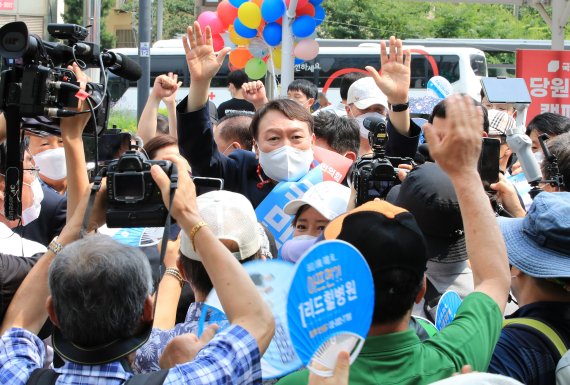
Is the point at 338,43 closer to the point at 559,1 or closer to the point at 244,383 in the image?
the point at 559,1

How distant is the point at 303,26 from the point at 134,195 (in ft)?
24.5

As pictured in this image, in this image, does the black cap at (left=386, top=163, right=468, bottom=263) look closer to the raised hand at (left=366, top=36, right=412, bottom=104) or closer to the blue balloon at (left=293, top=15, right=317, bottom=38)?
the raised hand at (left=366, top=36, right=412, bottom=104)

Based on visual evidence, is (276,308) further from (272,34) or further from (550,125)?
(272,34)

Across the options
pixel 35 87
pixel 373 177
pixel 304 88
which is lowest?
pixel 373 177

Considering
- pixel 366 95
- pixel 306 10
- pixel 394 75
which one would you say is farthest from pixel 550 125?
pixel 306 10

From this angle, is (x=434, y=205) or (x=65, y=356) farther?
(x=434, y=205)

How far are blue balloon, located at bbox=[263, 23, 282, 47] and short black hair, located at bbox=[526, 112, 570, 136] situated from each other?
3.83 meters

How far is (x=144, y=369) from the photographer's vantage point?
2436 millimetres

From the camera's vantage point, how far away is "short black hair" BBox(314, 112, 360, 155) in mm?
5090

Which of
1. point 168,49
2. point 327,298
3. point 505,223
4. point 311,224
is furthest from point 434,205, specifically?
point 168,49

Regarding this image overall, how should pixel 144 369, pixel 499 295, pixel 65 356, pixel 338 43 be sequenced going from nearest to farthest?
pixel 65 356
pixel 499 295
pixel 144 369
pixel 338 43

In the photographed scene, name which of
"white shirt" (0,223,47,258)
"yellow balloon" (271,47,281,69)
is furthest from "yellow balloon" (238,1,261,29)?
"white shirt" (0,223,47,258)

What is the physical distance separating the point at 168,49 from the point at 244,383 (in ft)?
72.1

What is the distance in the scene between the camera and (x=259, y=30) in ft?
31.1
